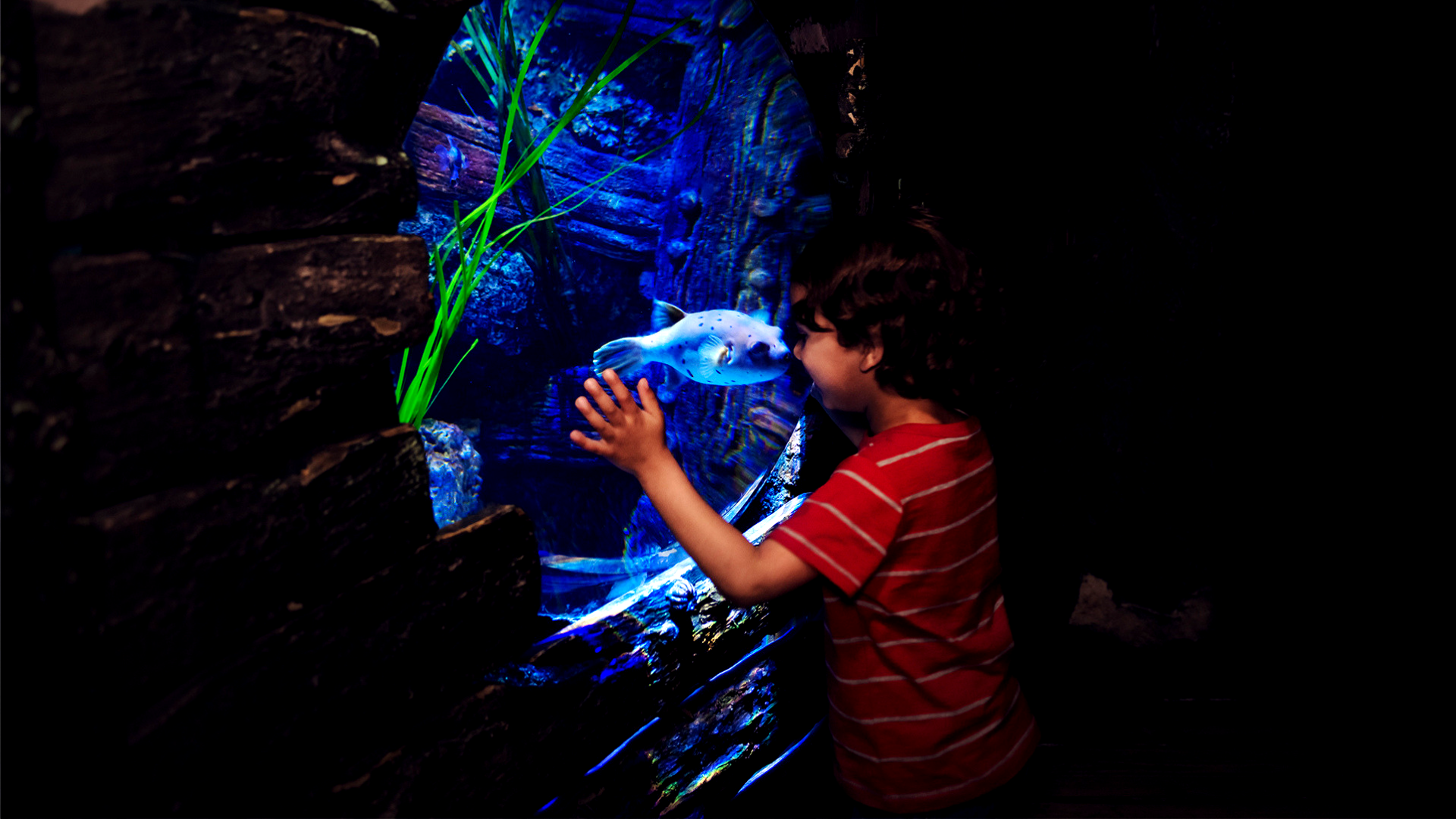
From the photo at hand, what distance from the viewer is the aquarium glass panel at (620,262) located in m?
1.35

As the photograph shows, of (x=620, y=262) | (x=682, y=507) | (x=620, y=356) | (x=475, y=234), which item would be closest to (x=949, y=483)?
(x=682, y=507)

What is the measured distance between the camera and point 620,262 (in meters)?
1.46

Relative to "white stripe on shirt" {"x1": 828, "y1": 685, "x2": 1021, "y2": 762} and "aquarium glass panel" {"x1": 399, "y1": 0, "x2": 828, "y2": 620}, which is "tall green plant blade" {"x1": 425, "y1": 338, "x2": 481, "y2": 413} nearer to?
"aquarium glass panel" {"x1": 399, "y1": 0, "x2": 828, "y2": 620}

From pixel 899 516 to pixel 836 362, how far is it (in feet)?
0.99

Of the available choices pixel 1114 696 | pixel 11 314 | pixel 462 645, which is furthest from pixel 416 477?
pixel 1114 696

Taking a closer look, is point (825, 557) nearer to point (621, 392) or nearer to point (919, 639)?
point (919, 639)

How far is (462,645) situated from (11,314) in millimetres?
634

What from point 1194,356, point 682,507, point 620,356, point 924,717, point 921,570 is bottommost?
point 924,717

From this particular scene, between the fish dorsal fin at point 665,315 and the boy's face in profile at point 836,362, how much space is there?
30 cm

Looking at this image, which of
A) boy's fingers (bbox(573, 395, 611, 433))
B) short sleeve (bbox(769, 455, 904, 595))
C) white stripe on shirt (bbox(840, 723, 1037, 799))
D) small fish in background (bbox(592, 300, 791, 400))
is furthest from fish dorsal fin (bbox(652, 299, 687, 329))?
white stripe on shirt (bbox(840, 723, 1037, 799))

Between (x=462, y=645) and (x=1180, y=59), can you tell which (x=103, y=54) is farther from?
(x=1180, y=59)

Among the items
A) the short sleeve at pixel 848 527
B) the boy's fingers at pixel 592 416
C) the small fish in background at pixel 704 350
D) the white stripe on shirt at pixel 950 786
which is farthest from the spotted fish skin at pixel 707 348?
the white stripe on shirt at pixel 950 786

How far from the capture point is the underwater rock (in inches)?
57.6

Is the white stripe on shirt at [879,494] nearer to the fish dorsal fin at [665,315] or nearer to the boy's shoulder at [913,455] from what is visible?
the boy's shoulder at [913,455]
